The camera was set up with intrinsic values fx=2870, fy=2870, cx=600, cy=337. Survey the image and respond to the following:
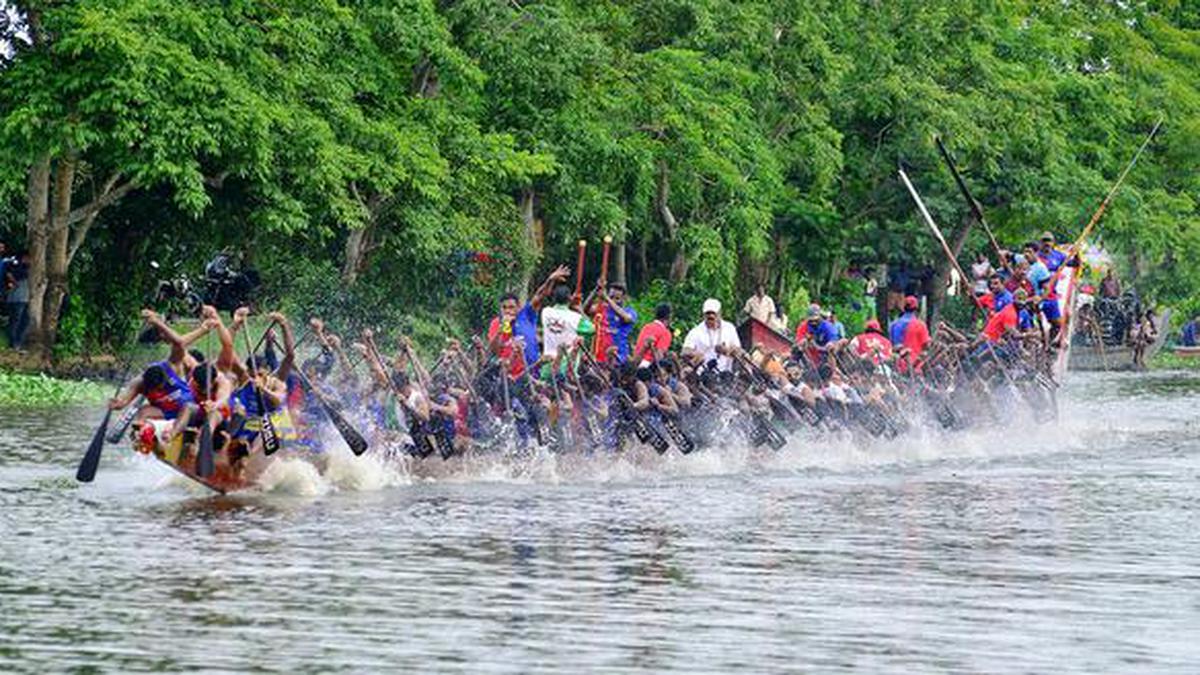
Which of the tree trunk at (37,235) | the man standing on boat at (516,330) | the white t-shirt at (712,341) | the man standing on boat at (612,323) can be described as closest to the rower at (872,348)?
the white t-shirt at (712,341)

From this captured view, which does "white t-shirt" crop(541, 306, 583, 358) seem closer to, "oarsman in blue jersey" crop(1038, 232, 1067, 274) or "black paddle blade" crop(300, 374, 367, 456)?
"black paddle blade" crop(300, 374, 367, 456)

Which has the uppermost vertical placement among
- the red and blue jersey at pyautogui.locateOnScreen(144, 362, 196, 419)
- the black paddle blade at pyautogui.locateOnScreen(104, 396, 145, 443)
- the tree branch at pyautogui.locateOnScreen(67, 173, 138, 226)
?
the tree branch at pyautogui.locateOnScreen(67, 173, 138, 226)

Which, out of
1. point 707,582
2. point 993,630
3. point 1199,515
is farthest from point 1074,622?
point 1199,515

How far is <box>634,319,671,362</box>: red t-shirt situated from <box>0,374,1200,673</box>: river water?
1247mm

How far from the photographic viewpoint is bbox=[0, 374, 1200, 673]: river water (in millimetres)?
15977

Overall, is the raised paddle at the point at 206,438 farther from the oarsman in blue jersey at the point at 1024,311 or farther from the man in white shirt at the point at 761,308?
the man in white shirt at the point at 761,308

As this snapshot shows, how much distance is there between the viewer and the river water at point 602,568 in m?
16.0

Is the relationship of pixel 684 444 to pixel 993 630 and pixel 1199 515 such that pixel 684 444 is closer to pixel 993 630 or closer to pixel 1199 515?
pixel 1199 515

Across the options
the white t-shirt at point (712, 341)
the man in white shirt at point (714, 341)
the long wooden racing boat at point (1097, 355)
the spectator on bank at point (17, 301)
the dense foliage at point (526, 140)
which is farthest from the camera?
the long wooden racing boat at point (1097, 355)

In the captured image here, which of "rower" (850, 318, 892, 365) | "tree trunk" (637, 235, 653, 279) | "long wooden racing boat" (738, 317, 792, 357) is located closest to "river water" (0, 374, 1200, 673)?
"rower" (850, 318, 892, 365)

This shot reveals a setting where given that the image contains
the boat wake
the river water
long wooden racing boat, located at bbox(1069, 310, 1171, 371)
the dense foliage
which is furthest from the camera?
long wooden racing boat, located at bbox(1069, 310, 1171, 371)

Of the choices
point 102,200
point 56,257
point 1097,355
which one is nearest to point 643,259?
point 1097,355

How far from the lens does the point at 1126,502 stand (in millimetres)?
26078

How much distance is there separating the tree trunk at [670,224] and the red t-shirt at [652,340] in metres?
17.2
